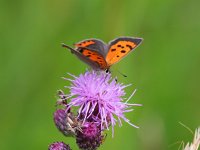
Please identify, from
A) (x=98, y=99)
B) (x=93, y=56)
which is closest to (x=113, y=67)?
(x=98, y=99)

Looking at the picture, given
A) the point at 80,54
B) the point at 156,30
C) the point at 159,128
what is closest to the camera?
the point at 80,54

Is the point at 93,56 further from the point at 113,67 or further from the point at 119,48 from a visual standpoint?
the point at 113,67

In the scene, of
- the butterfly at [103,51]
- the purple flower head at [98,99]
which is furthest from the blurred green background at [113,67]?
the butterfly at [103,51]

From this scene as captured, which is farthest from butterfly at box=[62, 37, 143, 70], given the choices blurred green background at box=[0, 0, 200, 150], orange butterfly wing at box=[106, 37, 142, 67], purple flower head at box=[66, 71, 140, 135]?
blurred green background at box=[0, 0, 200, 150]

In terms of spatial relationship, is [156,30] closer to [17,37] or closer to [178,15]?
[178,15]

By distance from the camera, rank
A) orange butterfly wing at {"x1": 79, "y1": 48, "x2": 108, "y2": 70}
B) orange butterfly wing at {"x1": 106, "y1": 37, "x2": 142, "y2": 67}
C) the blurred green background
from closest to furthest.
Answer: orange butterfly wing at {"x1": 79, "y1": 48, "x2": 108, "y2": 70}
orange butterfly wing at {"x1": 106, "y1": 37, "x2": 142, "y2": 67}
the blurred green background

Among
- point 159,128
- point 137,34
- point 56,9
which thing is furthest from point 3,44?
point 159,128

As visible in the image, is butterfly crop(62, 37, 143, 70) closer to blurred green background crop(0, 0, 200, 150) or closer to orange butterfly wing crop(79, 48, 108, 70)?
orange butterfly wing crop(79, 48, 108, 70)
